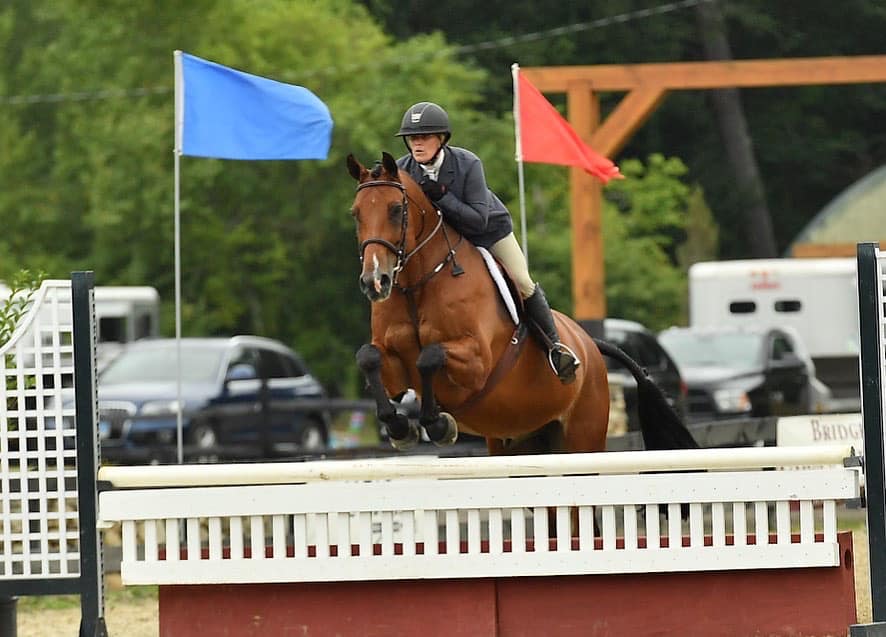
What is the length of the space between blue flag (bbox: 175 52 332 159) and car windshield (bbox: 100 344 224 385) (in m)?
8.17

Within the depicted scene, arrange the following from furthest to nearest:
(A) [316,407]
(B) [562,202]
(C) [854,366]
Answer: (B) [562,202], (C) [854,366], (A) [316,407]

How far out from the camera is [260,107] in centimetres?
988

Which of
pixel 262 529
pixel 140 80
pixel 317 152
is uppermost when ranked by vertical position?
pixel 140 80

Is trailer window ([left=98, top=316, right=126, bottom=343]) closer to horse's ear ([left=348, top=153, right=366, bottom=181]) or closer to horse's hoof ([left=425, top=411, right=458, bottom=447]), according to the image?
horse's hoof ([left=425, top=411, right=458, bottom=447])

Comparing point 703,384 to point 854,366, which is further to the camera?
point 854,366

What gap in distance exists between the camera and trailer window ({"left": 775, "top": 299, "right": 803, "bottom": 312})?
959 inches

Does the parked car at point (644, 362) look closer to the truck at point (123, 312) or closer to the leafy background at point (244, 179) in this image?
the leafy background at point (244, 179)

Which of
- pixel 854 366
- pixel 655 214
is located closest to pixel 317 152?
pixel 854 366

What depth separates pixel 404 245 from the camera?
6652mm

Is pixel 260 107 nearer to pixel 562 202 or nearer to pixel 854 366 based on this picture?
pixel 854 366

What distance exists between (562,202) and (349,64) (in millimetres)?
5543

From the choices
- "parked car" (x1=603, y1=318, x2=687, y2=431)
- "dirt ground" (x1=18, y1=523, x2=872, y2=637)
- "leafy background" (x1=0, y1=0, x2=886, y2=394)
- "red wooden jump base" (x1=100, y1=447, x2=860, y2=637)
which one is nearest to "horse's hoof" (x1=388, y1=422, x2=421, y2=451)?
"red wooden jump base" (x1=100, y1=447, x2=860, y2=637)

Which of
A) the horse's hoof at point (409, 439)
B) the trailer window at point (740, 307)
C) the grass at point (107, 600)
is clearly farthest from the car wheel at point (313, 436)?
the horse's hoof at point (409, 439)

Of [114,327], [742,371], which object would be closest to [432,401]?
[742,371]
